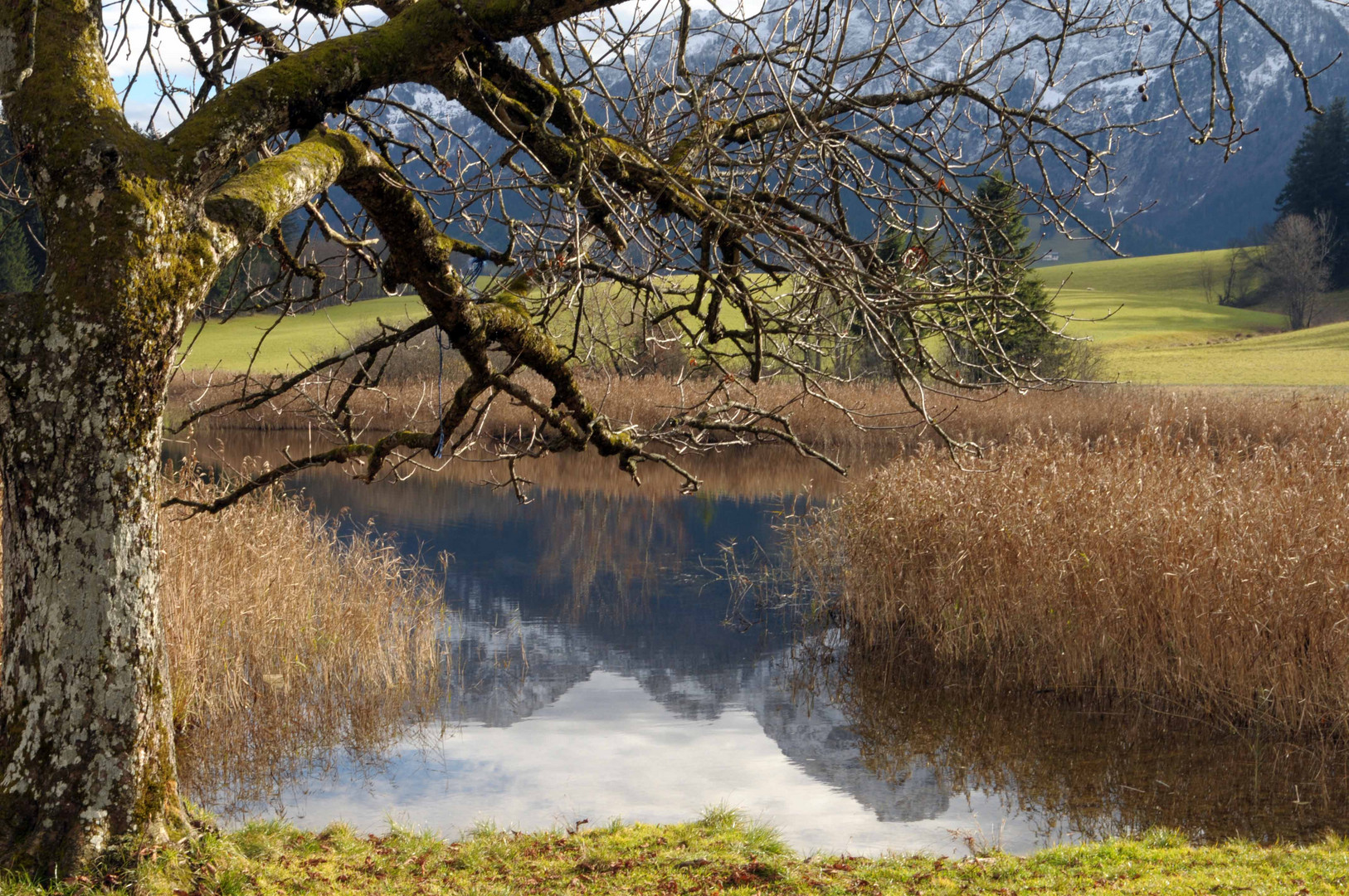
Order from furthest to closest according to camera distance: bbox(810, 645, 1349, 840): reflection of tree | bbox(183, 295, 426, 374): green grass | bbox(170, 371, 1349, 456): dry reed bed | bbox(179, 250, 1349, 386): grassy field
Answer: bbox(183, 295, 426, 374): green grass, bbox(179, 250, 1349, 386): grassy field, bbox(170, 371, 1349, 456): dry reed bed, bbox(810, 645, 1349, 840): reflection of tree

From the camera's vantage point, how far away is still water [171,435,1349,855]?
24.9 ft

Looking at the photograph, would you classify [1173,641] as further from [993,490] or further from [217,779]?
[217,779]

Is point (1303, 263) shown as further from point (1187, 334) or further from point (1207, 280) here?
point (1207, 280)

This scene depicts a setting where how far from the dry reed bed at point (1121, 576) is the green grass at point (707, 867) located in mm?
2602

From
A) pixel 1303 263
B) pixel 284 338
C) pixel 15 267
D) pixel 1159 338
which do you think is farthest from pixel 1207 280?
pixel 15 267

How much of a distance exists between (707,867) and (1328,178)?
64.4 meters

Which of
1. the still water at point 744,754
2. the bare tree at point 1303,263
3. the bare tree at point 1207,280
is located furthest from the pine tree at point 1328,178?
the still water at point 744,754

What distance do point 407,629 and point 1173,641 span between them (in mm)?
7276

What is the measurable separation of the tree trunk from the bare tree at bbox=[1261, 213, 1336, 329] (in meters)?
62.1

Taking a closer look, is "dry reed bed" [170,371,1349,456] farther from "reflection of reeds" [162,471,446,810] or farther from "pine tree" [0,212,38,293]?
"pine tree" [0,212,38,293]

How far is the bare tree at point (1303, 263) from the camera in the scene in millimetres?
54906

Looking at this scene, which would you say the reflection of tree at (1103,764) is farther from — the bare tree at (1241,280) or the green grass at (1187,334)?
the bare tree at (1241,280)

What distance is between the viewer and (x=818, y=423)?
75.1 feet

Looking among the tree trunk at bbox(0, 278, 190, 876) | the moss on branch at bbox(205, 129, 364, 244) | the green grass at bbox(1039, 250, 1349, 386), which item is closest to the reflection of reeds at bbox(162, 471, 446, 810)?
the tree trunk at bbox(0, 278, 190, 876)
